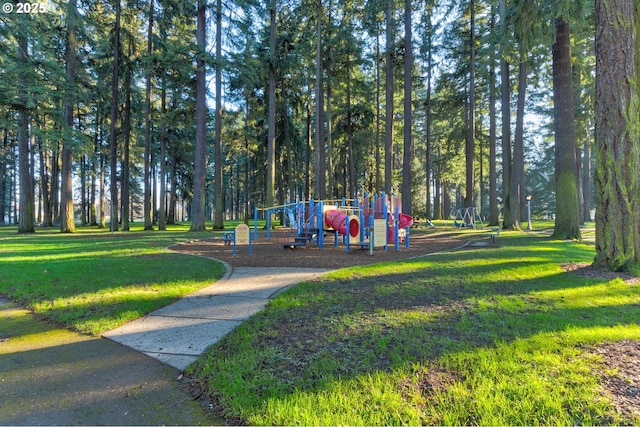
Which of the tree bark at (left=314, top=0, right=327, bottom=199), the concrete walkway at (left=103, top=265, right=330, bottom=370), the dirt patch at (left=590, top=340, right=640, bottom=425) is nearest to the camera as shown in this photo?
the dirt patch at (left=590, top=340, right=640, bottom=425)

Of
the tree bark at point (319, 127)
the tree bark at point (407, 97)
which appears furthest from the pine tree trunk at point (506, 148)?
the tree bark at point (319, 127)

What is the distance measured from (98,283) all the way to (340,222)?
9.06 metres

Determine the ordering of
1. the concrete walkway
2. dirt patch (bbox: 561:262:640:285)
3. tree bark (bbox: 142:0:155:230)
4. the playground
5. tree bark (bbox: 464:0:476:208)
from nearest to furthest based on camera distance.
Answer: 1. the concrete walkway
2. dirt patch (bbox: 561:262:640:285)
3. the playground
4. tree bark (bbox: 142:0:155:230)
5. tree bark (bbox: 464:0:476:208)

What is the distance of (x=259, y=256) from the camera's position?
1093 cm

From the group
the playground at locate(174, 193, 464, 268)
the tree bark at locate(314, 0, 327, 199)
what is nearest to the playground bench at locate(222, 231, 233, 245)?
the playground at locate(174, 193, 464, 268)

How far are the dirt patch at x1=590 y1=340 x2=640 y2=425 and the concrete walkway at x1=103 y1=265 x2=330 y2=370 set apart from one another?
357cm

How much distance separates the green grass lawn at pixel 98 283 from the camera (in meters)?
4.98

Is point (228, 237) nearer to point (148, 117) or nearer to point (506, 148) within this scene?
point (148, 117)

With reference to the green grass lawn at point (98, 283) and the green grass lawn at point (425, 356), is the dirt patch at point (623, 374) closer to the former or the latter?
the green grass lawn at point (425, 356)

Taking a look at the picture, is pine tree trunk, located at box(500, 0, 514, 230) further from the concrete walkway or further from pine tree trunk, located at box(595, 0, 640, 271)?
the concrete walkway

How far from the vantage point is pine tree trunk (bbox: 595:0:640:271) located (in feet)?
22.1

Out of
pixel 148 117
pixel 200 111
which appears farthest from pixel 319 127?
pixel 148 117

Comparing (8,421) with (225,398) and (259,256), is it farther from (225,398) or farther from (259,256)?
(259,256)

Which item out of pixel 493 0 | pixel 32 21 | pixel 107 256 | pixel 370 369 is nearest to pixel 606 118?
pixel 370 369
